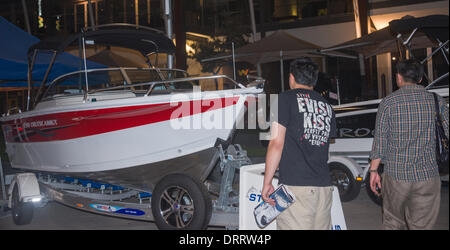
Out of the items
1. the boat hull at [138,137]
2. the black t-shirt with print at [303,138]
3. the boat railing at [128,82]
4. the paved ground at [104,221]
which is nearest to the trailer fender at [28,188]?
the boat hull at [138,137]

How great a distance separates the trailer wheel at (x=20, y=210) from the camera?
616 cm

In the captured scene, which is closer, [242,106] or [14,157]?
[242,106]

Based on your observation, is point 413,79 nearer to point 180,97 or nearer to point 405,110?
point 405,110

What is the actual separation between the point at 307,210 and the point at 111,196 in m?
3.62

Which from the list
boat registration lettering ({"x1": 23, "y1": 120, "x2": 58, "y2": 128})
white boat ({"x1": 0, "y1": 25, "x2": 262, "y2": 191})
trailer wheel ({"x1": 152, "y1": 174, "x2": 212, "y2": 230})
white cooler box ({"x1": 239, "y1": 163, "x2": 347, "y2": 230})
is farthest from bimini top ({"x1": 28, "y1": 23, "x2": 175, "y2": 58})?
white cooler box ({"x1": 239, "y1": 163, "x2": 347, "y2": 230})

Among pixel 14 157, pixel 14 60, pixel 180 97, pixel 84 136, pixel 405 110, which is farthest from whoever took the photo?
pixel 14 60

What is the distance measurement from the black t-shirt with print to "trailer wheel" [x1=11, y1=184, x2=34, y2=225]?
172 inches

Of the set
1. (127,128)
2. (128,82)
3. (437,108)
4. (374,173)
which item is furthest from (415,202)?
(128,82)

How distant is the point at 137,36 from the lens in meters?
6.52

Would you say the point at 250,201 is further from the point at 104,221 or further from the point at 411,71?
the point at 104,221

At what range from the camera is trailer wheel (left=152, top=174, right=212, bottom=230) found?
14.6ft
